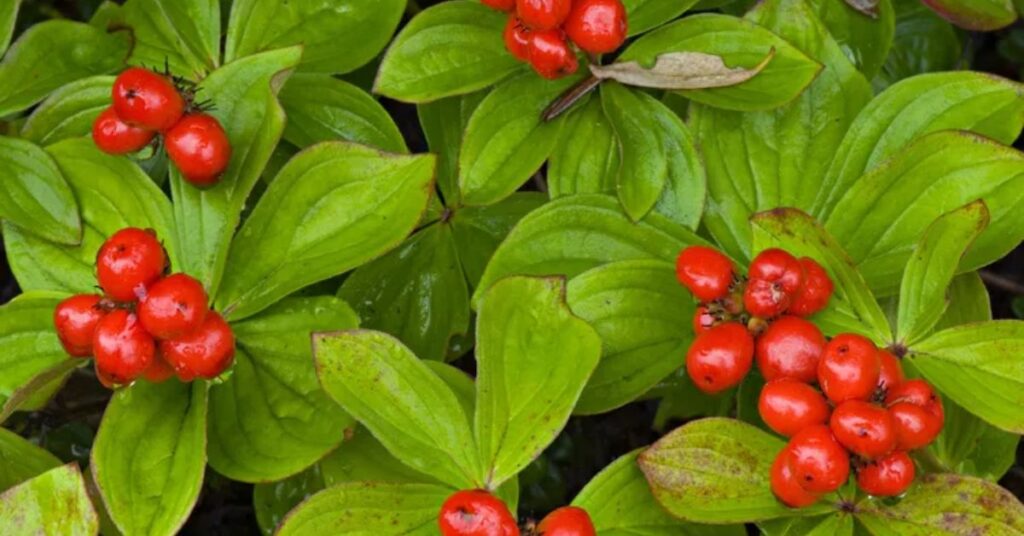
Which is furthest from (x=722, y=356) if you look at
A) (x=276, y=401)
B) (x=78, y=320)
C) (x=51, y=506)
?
(x=51, y=506)

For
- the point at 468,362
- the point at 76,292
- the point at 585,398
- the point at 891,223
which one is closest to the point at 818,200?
the point at 891,223

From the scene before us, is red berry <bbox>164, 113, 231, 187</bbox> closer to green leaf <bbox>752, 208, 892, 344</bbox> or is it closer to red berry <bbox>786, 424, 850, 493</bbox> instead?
green leaf <bbox>752, 208, 892, 344</bbox>

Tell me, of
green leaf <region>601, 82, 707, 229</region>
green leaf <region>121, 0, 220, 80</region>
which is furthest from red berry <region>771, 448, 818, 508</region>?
green leaf <region>121, 0, 220, 80</region>

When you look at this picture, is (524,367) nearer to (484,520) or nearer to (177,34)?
(484,520)

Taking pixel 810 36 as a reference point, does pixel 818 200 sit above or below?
below

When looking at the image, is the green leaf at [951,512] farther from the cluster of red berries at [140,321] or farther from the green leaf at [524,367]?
the cluster of red berries at [140,321]

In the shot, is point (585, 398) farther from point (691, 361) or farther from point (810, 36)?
point (810, 36)
